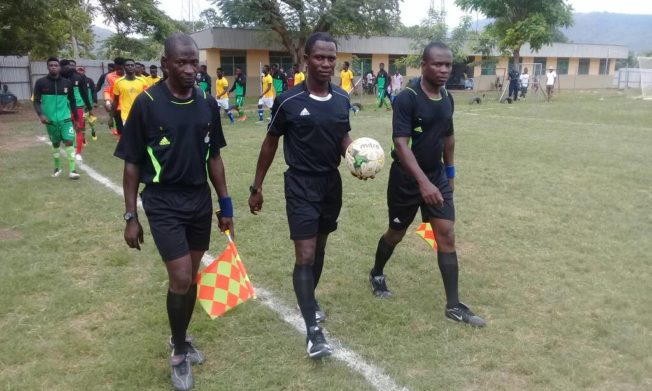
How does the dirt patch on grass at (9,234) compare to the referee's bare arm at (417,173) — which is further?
the dirt patch on grass at (9,234)

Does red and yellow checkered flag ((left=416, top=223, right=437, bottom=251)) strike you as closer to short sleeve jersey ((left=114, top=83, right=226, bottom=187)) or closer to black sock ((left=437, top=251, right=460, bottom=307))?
black sock ((left=437, top=251, right=460, bottom=307))

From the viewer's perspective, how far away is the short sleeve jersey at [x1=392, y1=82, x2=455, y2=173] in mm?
4129

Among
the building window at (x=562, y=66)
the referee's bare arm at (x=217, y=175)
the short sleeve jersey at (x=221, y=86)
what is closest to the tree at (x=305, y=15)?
the short sleeve jersey at (x=221, y=86)

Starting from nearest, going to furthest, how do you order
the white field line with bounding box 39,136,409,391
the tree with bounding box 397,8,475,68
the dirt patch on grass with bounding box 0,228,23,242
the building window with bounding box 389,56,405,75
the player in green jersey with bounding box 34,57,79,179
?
the white field line with bounding box 39,136,409,391, the dirt patch on grass with bounding box 0,228,23,242, the player in green jersey with bounding box 34,57,79,179, the tree with bounding box 397,8,475,68, the building window with bounding box 389,56,405,75

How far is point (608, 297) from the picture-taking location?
15.1 ft

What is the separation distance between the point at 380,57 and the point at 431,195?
38704 millimetres

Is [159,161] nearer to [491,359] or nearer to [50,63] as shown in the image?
[491,359]

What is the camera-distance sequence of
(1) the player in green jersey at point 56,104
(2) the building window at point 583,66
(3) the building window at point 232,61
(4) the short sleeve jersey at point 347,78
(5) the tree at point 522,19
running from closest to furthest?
(1) the player in green jersey at point 56,104, (4) the short sleeve jersey at point 347,78, (5) the tree at point 522,19, (3) the building window at point 232,61, (2) the building window at point 583,66

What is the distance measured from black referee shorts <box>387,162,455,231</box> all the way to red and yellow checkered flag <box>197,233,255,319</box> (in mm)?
1471

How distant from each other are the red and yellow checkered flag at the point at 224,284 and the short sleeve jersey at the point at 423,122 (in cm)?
156

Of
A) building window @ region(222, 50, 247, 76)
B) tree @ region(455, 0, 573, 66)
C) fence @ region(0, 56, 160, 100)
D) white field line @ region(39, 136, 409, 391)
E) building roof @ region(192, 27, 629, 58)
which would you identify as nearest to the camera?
white field line @ region(39, 136, 409, 391)

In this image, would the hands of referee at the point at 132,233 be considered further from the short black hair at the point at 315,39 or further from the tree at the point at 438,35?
the tree at the point at 438,35

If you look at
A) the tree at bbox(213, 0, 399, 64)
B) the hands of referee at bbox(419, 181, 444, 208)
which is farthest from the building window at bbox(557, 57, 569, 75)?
the hands of referee at bbox(419, 181, 444, 208)

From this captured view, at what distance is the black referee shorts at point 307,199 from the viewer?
3717 millimetres
